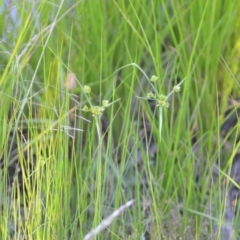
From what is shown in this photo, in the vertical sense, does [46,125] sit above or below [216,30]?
below

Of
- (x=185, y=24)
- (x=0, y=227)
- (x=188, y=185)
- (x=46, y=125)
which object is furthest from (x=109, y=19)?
(x=0, y=227)

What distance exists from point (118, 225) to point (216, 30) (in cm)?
53

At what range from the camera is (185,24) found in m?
1.51

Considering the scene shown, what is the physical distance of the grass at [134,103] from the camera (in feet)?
4.30

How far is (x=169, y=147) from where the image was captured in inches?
52.7

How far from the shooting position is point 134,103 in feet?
5.09

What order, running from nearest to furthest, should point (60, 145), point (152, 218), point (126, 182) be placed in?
point (60, 145), point (152, 218), point (126, 182)

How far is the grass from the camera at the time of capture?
131 cm

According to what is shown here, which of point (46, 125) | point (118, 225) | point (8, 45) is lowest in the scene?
point (118, 225)

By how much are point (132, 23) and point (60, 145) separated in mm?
453

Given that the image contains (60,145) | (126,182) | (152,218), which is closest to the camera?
(60,145)

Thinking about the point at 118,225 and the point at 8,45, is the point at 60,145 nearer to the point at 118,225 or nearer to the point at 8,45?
the point at 118,225

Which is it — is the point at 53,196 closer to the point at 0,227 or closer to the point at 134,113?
the point at 0,227

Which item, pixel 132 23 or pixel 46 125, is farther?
pixel 132 23
